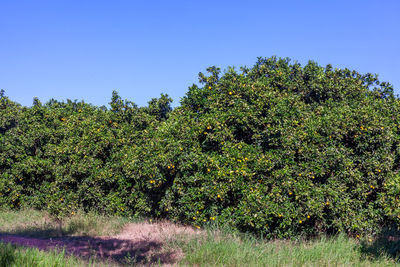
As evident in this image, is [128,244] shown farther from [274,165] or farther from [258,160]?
[274,165]

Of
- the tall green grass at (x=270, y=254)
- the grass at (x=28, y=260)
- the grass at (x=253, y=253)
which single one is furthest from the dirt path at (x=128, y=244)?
the grass at (x=28, y=260)

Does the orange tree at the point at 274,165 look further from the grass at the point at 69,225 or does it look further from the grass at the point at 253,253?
the grass at the point at 69,225

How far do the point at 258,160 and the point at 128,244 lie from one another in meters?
4.27

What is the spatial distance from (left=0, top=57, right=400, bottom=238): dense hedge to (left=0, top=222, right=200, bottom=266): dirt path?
822 mm

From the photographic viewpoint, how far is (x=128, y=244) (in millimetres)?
8805

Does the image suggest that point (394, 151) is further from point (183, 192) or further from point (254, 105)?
point (183, 192)

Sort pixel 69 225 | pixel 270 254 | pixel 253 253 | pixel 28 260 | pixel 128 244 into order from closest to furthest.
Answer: pixel 28 260, pixel 253 253, pixel 270 254, pixel 128 244, pixel 69 225

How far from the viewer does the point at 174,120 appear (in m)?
11.2

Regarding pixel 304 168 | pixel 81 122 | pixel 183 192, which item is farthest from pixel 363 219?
pixel 81 122

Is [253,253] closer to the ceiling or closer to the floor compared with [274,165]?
closer to the floor

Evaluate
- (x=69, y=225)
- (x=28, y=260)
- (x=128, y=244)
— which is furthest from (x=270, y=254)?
(x=69, y=225)

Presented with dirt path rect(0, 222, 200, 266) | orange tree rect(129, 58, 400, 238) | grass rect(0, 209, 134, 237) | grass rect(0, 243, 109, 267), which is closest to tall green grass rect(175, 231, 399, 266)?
dirt path rect(0, 222, 200, 266)

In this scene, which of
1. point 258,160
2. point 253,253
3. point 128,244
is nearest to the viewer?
point 253,253

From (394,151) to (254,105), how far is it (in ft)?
14.8
